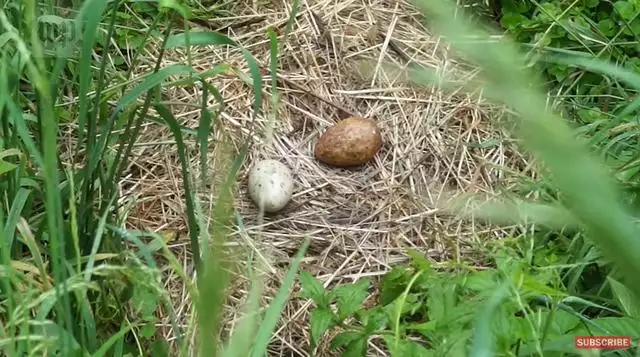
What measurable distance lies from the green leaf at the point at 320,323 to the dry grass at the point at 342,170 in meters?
0.19

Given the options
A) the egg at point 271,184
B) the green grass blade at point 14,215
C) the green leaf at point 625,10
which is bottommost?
the egg at point 271,184

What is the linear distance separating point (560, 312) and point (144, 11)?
1.32m

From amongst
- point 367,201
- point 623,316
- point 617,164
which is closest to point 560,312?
point 623,316

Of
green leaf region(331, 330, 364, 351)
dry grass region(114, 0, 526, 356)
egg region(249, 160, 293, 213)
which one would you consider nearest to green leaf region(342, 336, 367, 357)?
green leaf region(331, 330, 364, 351)

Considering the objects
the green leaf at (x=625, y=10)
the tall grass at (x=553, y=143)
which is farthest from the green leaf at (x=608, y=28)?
the tall grass at (x=553, y=143)

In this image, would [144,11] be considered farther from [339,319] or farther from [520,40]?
[339,319]

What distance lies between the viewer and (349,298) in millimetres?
1353

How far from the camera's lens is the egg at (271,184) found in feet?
5.53

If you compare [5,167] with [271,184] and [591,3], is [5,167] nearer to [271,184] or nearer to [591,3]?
[271,184]

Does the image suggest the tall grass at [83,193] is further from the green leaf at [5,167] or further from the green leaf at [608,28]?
the green leaf at [608,28]

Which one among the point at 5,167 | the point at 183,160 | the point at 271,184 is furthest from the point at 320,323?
the point at 5,167

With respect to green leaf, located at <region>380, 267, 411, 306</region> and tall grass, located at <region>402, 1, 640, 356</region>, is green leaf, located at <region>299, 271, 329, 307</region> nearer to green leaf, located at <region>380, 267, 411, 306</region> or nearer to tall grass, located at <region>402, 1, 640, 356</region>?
green leaf, located at <region>380, 267, 411, 306</region>

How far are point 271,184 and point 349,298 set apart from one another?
1.35 ft

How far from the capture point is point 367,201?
1.79 metres
